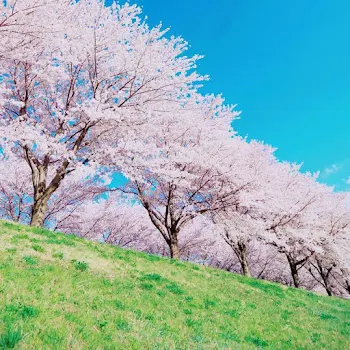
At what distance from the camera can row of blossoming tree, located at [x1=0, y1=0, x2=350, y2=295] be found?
13.0 metres

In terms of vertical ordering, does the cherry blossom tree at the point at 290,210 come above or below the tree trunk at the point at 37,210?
above

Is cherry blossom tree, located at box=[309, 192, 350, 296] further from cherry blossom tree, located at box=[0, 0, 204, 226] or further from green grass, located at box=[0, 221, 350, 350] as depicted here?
cherry blossom tree, located at box=[0, 0, 204, 226]

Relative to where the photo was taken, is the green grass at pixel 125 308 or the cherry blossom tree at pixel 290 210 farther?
the cherry blossom tree at pixel 290 210

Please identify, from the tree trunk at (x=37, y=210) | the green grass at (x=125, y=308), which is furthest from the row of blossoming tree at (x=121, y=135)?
the green grass at (x=125, y=308)

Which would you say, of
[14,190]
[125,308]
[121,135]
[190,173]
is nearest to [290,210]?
[190,173]

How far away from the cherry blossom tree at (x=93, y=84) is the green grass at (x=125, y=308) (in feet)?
13.9

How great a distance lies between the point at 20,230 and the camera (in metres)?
11.8

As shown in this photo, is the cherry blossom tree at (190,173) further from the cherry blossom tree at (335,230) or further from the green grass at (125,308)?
the cherry blossom tree at (335,230)

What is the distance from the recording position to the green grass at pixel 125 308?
495 centimetres

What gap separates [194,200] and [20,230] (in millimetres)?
10515

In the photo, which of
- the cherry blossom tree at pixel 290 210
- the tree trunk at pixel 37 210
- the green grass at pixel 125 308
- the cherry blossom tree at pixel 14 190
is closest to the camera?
the green grass at pixel 125 308

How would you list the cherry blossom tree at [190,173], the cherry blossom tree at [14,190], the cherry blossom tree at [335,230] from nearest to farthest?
the cherry blossom tree at [190,173]
the cherry blossom tree at [14,190]
the cherry blossom tree at [335,230]

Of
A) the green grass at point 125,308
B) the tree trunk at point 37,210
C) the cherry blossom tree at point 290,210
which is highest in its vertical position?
the cherry blossom tree at point 290,210

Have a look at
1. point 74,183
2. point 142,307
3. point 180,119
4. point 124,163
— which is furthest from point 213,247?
point 142,307
